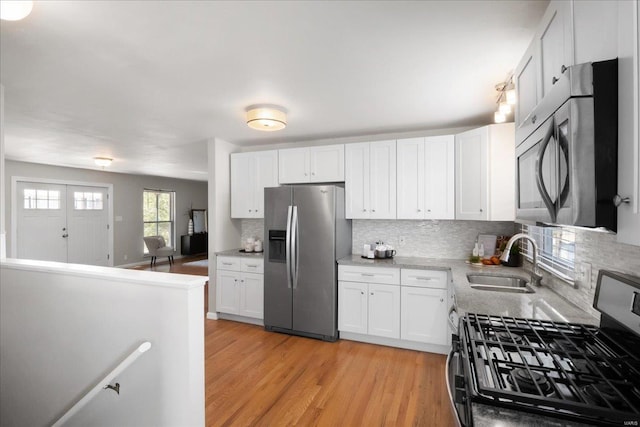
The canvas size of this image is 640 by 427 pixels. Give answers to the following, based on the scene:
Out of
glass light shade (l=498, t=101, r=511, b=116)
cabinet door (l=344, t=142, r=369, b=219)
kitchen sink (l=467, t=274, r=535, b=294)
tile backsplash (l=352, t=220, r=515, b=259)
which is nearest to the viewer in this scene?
glass light shade (l=498, t=101, r=511, b=116)

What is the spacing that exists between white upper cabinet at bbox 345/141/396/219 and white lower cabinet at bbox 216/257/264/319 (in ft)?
4.63

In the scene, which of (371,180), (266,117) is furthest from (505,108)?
(266,117)

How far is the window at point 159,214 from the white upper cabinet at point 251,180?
534 cm

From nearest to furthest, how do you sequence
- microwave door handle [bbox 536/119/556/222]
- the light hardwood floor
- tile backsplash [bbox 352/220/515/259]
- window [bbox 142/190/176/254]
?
microwave door handle [bbox 536/119/556/222] → the light hardwood floor → tile backsplash [bbox 352/220/515/259] → window [bbox 142/190/176/254]

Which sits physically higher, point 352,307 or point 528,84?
point 528,84

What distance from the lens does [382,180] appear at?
367 cm

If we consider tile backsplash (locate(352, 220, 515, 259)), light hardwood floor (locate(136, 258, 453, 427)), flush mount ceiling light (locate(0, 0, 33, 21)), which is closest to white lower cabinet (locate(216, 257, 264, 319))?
light hardwood floor (locate(136, 258, 453, 427))

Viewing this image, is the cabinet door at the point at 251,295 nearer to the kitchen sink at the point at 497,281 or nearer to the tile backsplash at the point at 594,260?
the kitchen sink at the point at 497,281

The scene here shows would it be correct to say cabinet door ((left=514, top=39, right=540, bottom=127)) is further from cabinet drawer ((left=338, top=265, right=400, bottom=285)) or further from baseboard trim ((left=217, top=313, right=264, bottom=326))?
baseboard trim ((left=217, top=313, right=264, bottom=326))

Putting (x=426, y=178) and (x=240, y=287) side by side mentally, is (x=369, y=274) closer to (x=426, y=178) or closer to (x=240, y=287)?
(x=426, y=178)

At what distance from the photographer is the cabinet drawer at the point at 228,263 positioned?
13.5 ft

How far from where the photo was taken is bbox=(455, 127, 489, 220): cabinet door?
3.06 m

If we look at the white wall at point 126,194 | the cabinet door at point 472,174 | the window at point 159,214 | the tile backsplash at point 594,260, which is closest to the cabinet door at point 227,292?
the cabinet door at point 472,174

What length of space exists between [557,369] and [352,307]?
105 inches
